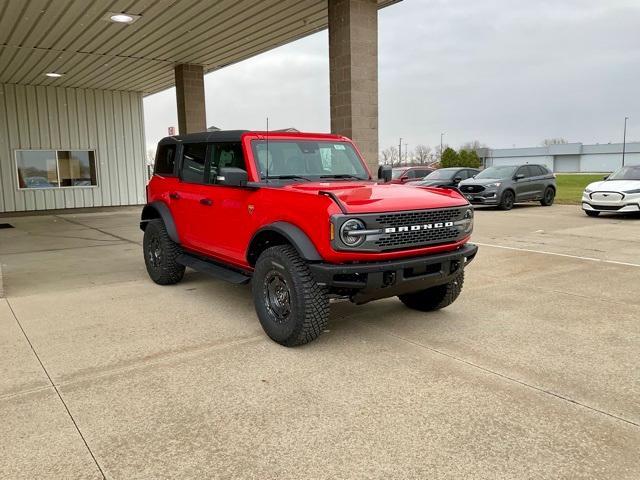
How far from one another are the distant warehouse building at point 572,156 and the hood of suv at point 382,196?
90.8 metres

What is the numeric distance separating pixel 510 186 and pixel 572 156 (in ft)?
305

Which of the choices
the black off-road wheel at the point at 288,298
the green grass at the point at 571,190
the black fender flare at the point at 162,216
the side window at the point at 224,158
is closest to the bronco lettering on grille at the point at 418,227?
the black off-road wheel at the point at 288,298

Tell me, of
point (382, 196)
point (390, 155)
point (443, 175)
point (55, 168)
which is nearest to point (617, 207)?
point (443, 175)

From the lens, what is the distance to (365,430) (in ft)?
9.66

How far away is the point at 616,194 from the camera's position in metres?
13.1

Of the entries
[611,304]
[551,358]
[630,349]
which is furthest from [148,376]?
[611,304]

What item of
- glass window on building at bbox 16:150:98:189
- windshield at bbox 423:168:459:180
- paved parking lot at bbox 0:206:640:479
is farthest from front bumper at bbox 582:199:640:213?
glass window on building at bbox 16:150:98:189

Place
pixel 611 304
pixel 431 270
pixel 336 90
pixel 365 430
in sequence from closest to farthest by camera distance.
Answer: pixel 365 430 → pixel 431 270 → pixel 611 304 → pixel 336 90

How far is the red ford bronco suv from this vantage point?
3.98 meters

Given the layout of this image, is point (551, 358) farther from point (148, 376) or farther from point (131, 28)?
point (131, 28)

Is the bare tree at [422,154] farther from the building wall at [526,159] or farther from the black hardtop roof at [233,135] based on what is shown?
the black hardtop roof at [233,135]

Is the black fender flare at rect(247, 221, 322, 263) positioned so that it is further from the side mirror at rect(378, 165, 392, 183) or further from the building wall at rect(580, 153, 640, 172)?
the building wall at rect(580, 153, 640, 172)

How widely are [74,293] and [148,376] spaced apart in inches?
127

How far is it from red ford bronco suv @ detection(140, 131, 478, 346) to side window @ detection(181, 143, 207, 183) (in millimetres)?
12
